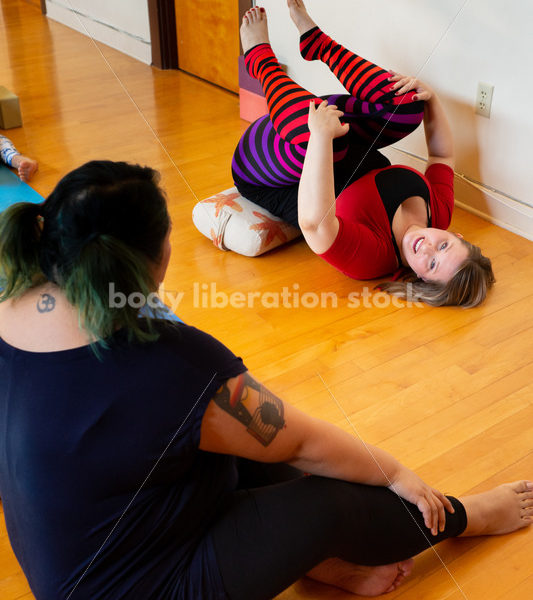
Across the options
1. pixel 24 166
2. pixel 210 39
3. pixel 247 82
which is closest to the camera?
pixel 24 166

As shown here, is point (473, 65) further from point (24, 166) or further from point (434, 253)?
point (24, 166)

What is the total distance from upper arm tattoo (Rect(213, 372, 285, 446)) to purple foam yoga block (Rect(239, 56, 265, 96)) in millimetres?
2247

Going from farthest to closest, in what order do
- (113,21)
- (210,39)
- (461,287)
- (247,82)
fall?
1. (113,21)
2. (210,39)
3. (247,82)
4. (461,287)

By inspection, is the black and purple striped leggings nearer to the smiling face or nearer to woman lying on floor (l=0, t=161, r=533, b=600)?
the smiling face

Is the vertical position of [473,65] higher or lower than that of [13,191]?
higher

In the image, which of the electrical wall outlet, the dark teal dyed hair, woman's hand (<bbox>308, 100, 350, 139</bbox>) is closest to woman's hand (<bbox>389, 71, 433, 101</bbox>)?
the electrical wall outlet

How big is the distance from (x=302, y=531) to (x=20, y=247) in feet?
1.72

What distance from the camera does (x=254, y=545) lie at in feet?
3.06

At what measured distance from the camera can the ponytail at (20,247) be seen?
0.83 meters

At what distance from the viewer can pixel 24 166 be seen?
2.49 m

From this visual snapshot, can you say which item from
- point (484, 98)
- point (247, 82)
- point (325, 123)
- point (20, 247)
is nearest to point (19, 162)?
point (247, 82)

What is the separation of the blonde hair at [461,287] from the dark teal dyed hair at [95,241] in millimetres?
1173

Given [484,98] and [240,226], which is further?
[484,98]

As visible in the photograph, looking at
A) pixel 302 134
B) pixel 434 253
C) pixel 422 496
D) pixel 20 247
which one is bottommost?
pixel 434 253
